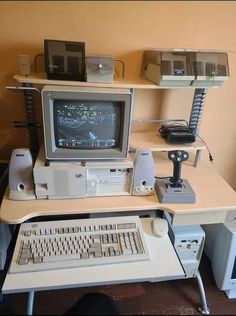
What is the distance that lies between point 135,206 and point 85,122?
45cm

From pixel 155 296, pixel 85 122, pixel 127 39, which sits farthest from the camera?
pixel 155 296

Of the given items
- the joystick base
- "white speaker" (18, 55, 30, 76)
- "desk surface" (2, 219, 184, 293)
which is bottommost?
"desk surface" (2, 219, 184, 293)

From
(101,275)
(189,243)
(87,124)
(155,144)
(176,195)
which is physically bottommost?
(189,243)

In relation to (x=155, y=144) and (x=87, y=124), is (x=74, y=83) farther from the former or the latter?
(x=155, y=144)

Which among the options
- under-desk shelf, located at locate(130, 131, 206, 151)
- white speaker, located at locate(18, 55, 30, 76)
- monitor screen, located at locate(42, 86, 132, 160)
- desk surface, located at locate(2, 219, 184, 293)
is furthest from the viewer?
under-desk shelf, located at locate(130, 131, 206, 151)

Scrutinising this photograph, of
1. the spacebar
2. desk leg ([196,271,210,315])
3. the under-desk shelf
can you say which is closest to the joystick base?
the under-desk shelf

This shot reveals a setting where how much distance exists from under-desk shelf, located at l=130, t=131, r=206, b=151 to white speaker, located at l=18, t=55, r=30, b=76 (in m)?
0.63

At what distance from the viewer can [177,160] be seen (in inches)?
47.2

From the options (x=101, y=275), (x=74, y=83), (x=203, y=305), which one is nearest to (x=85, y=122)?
(x=74, y=83)

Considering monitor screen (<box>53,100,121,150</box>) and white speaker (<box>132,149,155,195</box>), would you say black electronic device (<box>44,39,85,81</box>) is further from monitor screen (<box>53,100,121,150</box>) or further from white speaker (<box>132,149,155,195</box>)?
white speaker (<box>132,149,155,195</box>)

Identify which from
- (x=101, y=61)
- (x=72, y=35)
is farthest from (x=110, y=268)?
(x=72, y=35)

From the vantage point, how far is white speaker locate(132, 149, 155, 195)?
120 cm

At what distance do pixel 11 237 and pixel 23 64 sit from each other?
1030 mm

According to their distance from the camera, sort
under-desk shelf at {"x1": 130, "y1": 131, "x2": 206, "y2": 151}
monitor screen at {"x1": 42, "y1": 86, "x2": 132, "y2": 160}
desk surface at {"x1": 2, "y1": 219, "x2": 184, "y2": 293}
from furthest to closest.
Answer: under-desk shelf at {"x1": 130, "y1": 131, "x2": 206, "y2": 151}
monitor screen at {"x1": 42, "y1": 86, "x2": 132, "y2": 160}
desk surface at {"x1": 2, "y1": 219, "x2": 184, "y2": 293}
